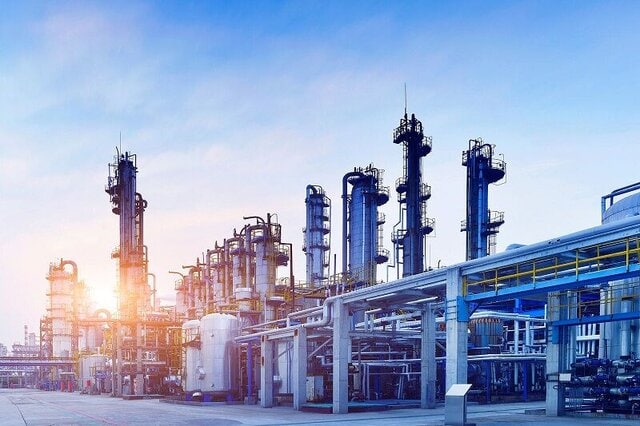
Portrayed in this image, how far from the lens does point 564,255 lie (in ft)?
67.3

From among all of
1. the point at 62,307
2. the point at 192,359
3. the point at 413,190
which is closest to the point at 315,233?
the point at 413,190

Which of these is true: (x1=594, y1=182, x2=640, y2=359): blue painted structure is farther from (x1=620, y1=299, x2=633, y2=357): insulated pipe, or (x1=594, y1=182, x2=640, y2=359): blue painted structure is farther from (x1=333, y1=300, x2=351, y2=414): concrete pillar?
(x1=333, y1=300, x2=351, y2=414): concrete pillar

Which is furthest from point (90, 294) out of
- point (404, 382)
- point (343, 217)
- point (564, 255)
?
point (564, 255)

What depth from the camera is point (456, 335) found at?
73.8 ft

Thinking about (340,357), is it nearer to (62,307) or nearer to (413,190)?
(413,190)

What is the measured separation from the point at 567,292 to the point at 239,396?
21878mm

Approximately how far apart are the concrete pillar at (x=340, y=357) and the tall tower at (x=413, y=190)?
74.3 ft

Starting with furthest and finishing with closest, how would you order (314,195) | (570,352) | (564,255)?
(314,195), (570,352), (564,255)

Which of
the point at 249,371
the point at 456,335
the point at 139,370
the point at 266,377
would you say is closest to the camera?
the point at 456,335

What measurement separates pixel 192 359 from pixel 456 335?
22826 mm

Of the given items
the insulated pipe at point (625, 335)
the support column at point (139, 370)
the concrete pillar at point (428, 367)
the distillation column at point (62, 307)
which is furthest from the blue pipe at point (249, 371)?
the distillation column at point (62, 307)

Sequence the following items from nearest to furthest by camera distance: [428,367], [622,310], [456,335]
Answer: [456,335], [622,310], [428,367]

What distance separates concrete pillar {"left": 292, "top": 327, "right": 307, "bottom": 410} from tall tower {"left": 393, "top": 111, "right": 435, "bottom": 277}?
2188 cm

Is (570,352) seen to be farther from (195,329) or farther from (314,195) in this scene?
(314,195)
